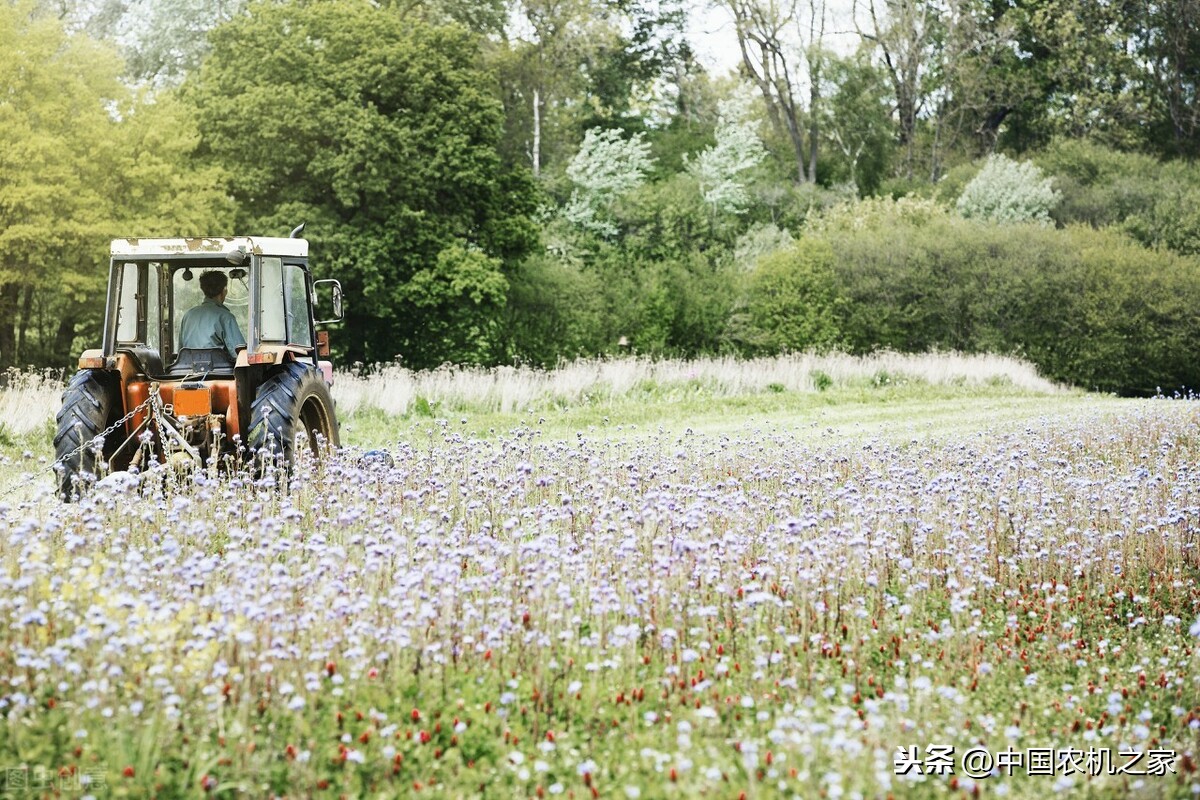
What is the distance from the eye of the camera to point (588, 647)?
5434 mm

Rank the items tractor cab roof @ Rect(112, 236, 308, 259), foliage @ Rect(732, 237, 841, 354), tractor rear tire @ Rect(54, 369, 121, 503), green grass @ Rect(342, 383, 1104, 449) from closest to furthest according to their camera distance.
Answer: tractor rear tire @ Rect(54, 369, 121, 503) → tractor cab roof @ Rect(112, 236, 308, 259) → green grass @ Rect(342, 383, 1104, 449) → foliage @ Rect(732, 237, 841, 354)

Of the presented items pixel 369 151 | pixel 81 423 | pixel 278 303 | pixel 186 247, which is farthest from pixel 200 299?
pixel 369 151

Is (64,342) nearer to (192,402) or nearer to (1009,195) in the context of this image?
(192,402)

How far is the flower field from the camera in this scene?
4.21 meters

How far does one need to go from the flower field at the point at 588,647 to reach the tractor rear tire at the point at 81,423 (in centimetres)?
43

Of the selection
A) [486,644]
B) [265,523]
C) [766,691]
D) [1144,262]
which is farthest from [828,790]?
[1144,262]

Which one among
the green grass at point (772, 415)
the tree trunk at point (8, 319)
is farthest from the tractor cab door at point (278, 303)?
the tree trunk at point (8, 319)

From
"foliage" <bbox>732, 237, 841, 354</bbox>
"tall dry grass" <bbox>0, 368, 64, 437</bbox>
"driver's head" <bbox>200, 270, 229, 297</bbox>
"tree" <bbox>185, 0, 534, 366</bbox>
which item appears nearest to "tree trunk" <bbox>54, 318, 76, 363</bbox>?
"tree" <bbox>185, 0, 534, 366</bbox>

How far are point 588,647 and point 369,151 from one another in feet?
75.2

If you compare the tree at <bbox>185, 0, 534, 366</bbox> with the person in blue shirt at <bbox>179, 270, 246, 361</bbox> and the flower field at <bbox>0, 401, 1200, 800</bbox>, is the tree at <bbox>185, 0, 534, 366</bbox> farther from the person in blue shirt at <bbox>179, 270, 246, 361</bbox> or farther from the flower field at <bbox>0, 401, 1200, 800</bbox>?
the flower field at <bbox>0, 401, 1200, 800</bbox>

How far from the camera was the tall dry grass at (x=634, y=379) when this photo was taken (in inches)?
687

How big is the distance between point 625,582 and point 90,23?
40.1 m

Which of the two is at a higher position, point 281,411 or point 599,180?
point 599,180

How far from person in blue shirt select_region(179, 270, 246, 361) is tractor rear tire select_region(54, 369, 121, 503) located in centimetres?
67
